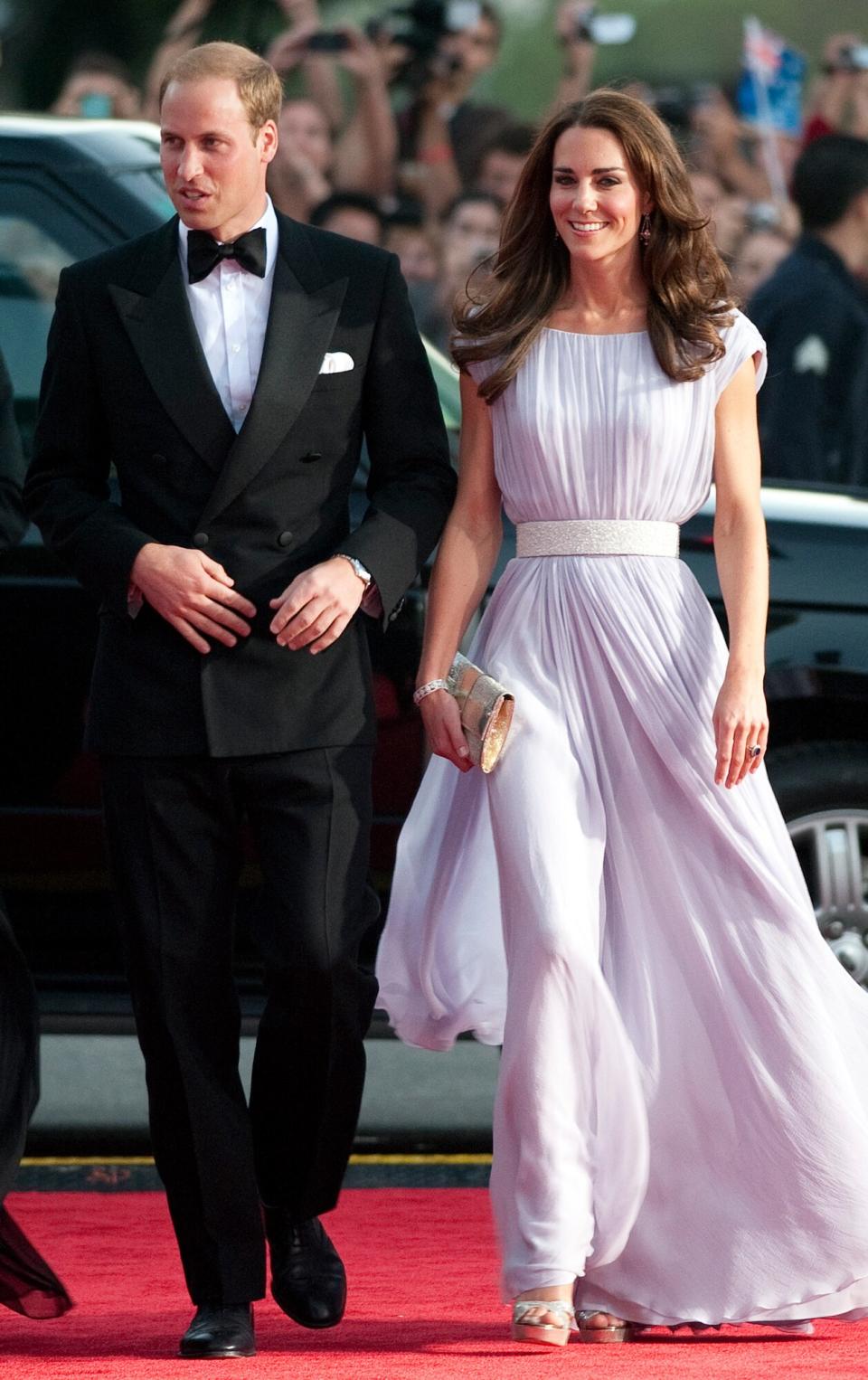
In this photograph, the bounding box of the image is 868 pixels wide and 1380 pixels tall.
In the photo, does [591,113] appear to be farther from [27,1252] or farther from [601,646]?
[27,1252]

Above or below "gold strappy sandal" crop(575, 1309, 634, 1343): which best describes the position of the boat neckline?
above

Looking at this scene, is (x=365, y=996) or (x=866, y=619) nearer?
(x=365, y=996)

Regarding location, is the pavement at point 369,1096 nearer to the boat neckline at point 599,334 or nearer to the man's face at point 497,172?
the boat neckline at point 599,334

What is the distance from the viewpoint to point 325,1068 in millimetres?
4391

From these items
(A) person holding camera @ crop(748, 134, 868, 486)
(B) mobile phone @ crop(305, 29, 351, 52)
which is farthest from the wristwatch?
(B) mobile phone @ crop(305, 29, 351, 52)

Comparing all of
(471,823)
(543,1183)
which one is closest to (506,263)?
(471,823)

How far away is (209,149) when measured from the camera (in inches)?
167

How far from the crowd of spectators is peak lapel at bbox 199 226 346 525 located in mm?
6351

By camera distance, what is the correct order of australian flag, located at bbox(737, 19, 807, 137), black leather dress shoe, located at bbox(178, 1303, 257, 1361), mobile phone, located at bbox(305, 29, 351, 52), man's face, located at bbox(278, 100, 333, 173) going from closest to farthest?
black leather dress shoe, located at bbox(178, 1303, 257, 1361) → man's face, located at bbox(278, 100, 333, 173) → mobile phone, located at bbox(305, 29, 351, 52) → australian flag, located at bbox(737, 19, 807, 137)

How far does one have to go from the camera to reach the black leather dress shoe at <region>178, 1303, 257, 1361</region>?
13.7 feet

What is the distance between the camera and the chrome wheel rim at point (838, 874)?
6219 mm

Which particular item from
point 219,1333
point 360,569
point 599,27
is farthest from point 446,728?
point 599,27

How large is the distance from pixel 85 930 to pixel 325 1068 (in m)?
1.79

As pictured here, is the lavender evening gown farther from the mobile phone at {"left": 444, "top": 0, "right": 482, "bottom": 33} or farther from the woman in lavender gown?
the mobile phone at {"left": 444, "top": 0, "right": 482, "bottom": 33}
